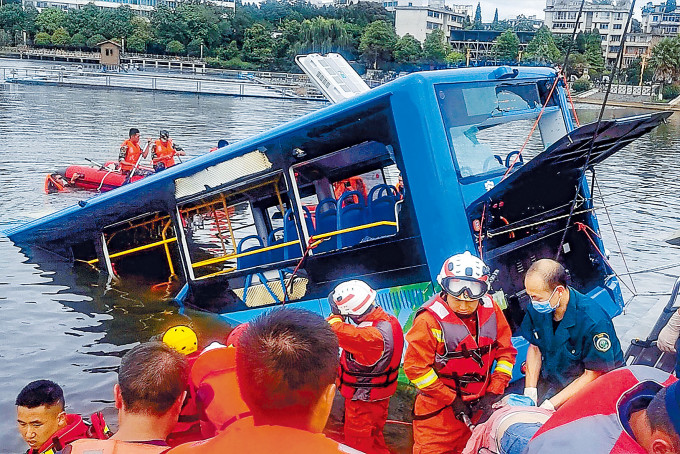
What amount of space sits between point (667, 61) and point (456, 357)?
79216 mm

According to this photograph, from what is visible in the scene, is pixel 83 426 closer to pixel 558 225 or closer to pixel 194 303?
pixel 194 303

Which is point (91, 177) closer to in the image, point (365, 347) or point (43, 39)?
point (365, 347)

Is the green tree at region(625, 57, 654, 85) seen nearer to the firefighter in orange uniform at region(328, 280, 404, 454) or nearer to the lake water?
the lake water

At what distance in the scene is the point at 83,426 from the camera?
4375 millimetres

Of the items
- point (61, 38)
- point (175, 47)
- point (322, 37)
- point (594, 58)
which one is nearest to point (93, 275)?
point (594, 58)

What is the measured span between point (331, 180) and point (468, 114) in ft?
10.5

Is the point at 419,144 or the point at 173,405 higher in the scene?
the point at 419,144

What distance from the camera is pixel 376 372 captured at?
4992 mm

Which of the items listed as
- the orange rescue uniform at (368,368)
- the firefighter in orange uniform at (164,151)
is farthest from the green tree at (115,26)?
the orange rescue uniform at (368,368)

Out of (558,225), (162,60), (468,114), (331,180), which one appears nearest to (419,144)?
(468,114)

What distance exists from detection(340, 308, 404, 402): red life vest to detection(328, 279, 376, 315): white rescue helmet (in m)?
0.12

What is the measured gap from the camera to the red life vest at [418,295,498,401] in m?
4.63

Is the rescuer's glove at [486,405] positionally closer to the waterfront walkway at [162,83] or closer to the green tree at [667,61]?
the waterfront walkway at [162,83]

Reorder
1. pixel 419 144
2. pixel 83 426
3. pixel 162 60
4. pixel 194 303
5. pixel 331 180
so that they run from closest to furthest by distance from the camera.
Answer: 1. pixel 83 426
2. pixel 419 144
3. pixel 194 303
4. pixel 331 180
5. pixel 162 60
